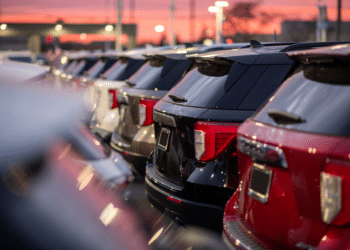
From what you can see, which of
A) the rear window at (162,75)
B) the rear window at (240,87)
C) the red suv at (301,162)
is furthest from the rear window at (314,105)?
the rear window at (162,75)

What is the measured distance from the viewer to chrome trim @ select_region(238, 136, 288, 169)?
2738 millimetres

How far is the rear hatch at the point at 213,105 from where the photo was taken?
4223mm

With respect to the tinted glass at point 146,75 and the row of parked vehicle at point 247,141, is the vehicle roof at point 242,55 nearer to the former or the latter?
the row of parked vehicle at point 247,141

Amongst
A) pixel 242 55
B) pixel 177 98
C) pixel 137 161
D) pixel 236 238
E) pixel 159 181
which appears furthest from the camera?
pixel 137 161

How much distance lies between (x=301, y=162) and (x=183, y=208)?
200 centimetres

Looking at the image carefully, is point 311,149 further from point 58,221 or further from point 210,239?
point 210,239

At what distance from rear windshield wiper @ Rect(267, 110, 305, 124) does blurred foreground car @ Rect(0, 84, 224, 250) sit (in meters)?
1.03

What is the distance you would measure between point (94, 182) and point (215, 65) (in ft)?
5.97

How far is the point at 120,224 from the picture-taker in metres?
3.07

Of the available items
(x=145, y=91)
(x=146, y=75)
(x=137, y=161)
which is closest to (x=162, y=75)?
(x=145, y=91)

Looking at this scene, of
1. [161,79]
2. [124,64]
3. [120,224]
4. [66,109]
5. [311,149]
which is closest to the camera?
[311,149]

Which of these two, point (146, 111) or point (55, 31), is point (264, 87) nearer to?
point (146, 111)

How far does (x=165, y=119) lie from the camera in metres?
4.78

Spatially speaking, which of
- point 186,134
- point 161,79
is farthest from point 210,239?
point 161,79
